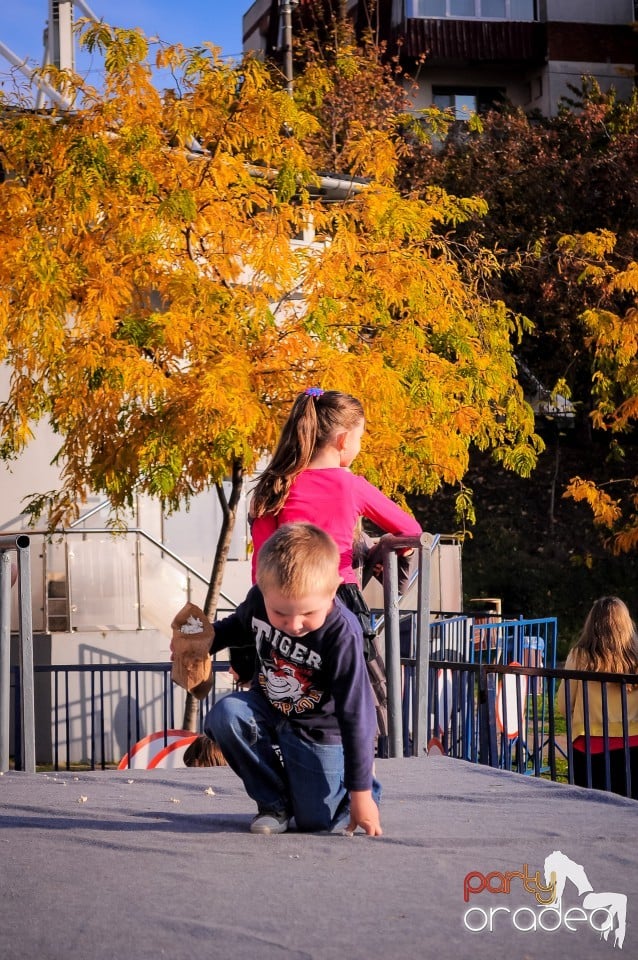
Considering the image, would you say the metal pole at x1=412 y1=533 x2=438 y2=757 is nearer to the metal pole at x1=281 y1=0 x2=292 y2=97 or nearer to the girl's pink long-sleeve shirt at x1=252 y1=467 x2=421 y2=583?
the girl's pink long-sleeve shirt at x1=252 y1=467 x2=421 y2=583

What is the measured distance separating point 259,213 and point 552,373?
16806 millimetres

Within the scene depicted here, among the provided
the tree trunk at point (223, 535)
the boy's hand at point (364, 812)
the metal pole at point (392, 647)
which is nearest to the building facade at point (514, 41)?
the tree trunk at point (223, 535)

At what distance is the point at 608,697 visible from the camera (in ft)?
Result: 24.4

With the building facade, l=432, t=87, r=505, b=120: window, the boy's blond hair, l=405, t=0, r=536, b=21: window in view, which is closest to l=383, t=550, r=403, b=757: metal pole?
the boy's blond hair

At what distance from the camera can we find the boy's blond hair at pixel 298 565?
13.3 ft

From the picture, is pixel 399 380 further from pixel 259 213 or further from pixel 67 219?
pixel 67 219

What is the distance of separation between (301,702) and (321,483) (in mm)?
1081

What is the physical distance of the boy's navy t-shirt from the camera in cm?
414

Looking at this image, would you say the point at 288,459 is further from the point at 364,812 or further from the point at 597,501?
the point at 597,501

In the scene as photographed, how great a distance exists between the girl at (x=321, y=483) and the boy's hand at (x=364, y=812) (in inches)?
37.7

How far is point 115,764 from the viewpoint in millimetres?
14891

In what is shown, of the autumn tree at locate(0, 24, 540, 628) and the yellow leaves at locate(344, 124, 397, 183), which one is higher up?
the yellow leaves at locate(344, 124, 397, 183)

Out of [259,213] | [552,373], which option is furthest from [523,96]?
[259,213]

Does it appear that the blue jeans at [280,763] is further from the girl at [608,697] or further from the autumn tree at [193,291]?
the autumn tree at [193,291]
